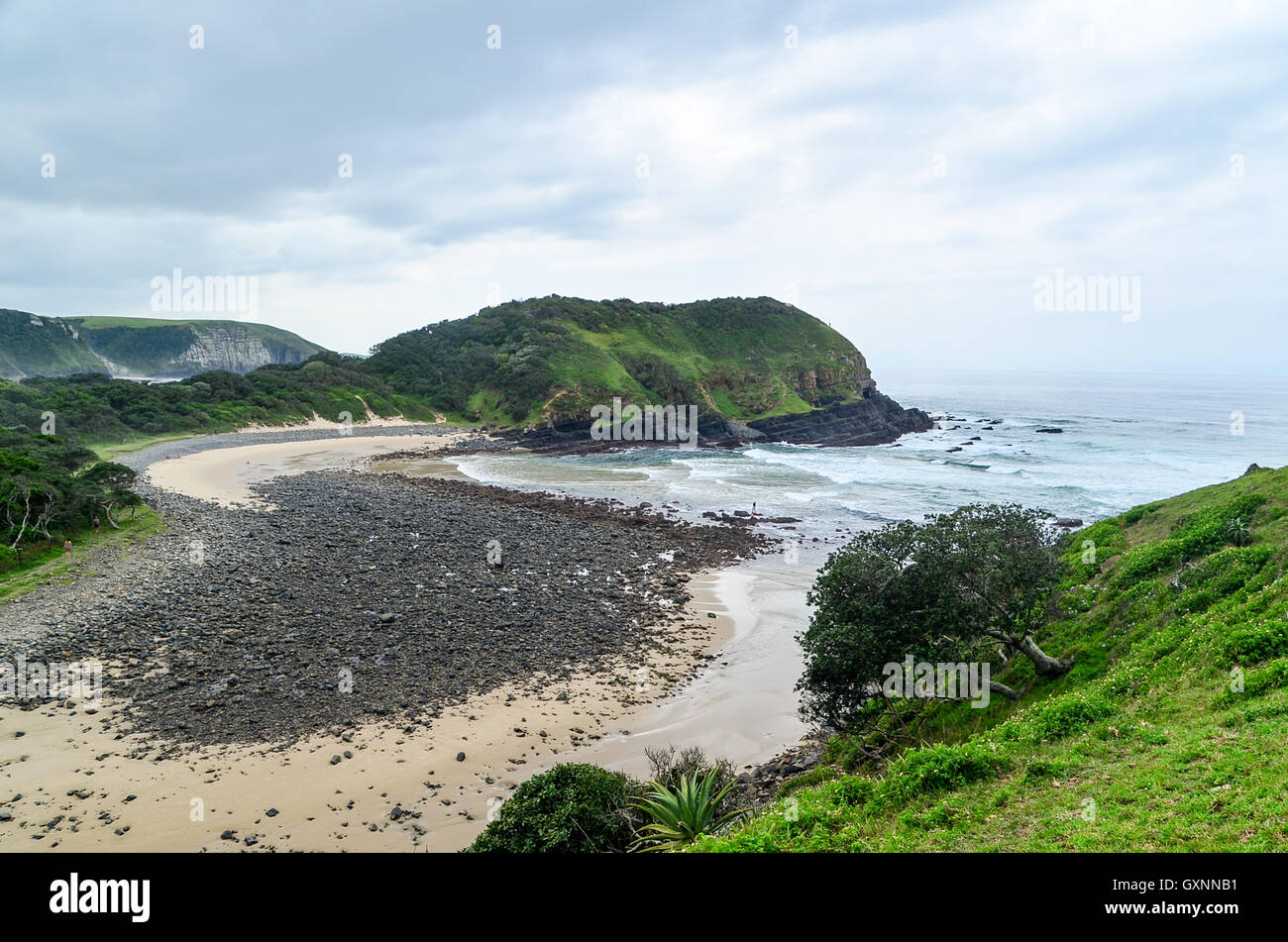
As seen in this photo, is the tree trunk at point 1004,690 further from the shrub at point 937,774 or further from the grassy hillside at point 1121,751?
the shrub at point 937,774

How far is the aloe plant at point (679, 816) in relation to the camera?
352 inches

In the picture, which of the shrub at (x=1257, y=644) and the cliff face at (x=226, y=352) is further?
the cliff face at (x=226, y=352)

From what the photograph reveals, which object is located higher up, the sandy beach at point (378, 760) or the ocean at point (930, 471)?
the ocean at point (930, 471)

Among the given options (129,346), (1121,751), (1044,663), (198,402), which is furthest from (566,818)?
(129,346)

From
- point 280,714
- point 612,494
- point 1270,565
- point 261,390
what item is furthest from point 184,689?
point 261,390

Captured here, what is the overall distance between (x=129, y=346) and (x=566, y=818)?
213 m

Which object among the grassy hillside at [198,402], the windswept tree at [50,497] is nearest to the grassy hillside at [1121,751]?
the windswept tree at [50,497]

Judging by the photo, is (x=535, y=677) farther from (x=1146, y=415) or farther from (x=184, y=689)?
(x=1146, y=415)

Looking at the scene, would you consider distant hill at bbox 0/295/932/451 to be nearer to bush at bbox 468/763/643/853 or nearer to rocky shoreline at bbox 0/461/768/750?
rocky shoreline at bbox 0/461/768/750

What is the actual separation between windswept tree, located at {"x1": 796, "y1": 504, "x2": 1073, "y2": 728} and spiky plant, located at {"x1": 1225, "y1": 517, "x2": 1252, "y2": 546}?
15.8ft

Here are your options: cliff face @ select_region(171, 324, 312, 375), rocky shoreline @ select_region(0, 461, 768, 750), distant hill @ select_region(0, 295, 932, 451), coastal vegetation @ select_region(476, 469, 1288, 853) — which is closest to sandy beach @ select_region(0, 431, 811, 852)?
rocky shoreline @ select_region(0, 461, 768, 750)

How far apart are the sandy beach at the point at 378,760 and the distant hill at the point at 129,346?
16576 cm

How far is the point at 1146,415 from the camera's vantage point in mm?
102938

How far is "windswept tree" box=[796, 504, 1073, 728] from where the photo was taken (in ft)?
36.0
